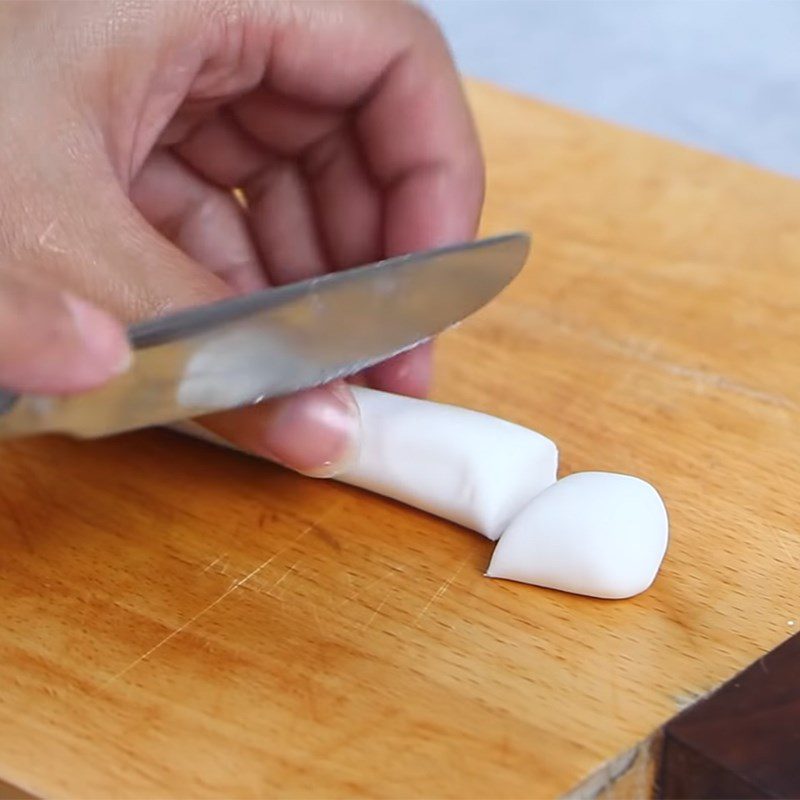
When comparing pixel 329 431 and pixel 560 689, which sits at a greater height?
pixel 329 431

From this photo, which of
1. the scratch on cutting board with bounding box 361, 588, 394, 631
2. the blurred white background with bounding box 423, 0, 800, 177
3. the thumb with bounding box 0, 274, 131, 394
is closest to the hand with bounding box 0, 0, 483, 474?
the thumb with bounding box 0, 274, 131, 394

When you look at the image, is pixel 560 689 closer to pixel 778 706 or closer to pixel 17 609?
pixel 778 706

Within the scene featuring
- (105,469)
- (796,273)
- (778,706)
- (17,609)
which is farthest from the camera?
(796,273)

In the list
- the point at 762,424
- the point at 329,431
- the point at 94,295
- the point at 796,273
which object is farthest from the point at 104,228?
the point at 796,273

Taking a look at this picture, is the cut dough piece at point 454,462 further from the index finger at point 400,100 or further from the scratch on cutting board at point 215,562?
the index finger at point 400,100

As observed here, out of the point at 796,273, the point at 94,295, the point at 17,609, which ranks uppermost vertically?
the point at 94,295
